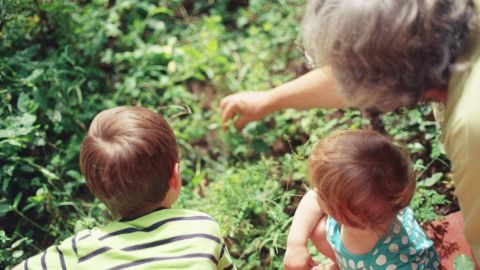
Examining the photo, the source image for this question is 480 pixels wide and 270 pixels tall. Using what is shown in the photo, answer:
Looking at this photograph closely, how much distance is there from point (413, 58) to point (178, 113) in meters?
1.49

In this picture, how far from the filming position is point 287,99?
2.29 meters

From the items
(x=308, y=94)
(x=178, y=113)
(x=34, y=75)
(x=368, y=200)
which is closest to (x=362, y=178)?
(x=368, y=200)

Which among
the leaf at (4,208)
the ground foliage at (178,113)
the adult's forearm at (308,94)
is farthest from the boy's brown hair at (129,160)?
the adult's forearm at (308,94)

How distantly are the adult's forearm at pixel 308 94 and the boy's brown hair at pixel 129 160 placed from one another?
767 millimetres

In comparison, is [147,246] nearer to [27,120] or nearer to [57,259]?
[57,259]

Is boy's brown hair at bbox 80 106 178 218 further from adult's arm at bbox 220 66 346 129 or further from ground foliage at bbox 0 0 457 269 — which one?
adult's arm at bbox 220 66 346 129

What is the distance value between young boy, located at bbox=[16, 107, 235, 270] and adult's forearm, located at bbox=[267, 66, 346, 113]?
770 mm

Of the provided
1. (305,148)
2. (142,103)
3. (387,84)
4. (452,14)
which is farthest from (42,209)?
(452,14)

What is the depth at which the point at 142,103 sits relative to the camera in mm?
2711

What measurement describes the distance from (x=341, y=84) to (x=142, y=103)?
1.48 metres

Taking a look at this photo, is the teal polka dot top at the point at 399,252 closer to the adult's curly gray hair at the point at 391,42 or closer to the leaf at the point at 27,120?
the adult's curly gray hair at the point at 391,42

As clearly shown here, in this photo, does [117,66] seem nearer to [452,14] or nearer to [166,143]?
[166,143]

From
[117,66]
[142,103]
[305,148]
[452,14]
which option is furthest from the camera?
[117,66]

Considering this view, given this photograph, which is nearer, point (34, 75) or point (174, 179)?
point (174, 179)
